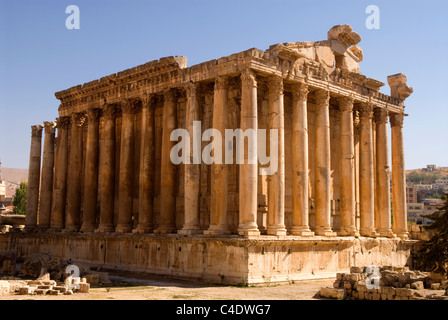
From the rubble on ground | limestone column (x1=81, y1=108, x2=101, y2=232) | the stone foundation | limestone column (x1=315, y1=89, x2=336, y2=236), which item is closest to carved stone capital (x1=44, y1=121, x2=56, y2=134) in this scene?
limestone column (x1=81, y1=108, x2=101, y2=232)

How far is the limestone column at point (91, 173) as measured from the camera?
1118 inches

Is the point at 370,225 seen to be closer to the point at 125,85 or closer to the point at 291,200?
the point at 291,200

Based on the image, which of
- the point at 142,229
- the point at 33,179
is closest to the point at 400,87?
the point at 142,229

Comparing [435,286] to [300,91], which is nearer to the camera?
[435,286]

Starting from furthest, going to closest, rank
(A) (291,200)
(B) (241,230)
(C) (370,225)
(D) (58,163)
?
(D) (58,163) < (C) (370,225) < (A) (291,200) < (B) (241,230)

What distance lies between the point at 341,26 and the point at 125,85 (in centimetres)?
1161

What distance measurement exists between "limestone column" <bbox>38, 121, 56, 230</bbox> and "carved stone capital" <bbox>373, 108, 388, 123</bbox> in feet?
65.7

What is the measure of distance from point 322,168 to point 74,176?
14807mm

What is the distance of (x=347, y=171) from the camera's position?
25344 mm

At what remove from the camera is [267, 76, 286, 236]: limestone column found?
2084cm

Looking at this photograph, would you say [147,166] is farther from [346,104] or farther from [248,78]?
[346,104]

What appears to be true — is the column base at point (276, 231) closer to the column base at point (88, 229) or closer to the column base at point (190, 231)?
the column base at point (190, 231)
